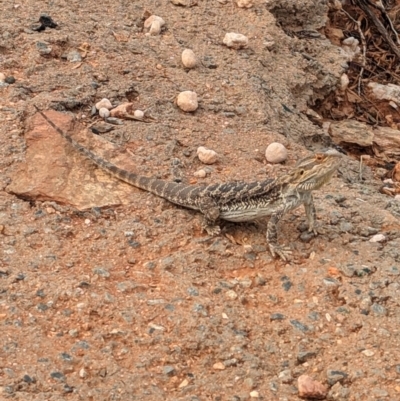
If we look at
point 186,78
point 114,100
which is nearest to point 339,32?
point 186,78

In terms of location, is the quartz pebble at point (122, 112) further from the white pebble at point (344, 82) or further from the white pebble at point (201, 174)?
the white pebble at point (344, 82)

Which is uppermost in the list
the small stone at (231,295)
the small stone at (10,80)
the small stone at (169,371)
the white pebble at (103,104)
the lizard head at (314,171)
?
the lizard head at (314,171)

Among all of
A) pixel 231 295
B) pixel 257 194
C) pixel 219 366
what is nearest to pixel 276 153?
pixel 257 194

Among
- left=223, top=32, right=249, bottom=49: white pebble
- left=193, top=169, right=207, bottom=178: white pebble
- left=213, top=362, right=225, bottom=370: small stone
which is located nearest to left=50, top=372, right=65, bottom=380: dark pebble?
left=213, top=362, right=225, bottom=370: small stone

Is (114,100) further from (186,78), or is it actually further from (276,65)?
(276,65)

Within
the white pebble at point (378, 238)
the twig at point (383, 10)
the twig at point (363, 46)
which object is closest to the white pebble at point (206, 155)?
the white pebble at point (378, 238)

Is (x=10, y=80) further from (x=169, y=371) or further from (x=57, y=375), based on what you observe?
(x=169, y=371)

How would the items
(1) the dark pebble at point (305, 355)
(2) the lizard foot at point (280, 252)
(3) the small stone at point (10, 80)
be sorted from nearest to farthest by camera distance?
(1) the dark pebble at point (305, 355) < (2) the lizard foot at point (280, 252) < (3) the small stone at point (10, 80)
